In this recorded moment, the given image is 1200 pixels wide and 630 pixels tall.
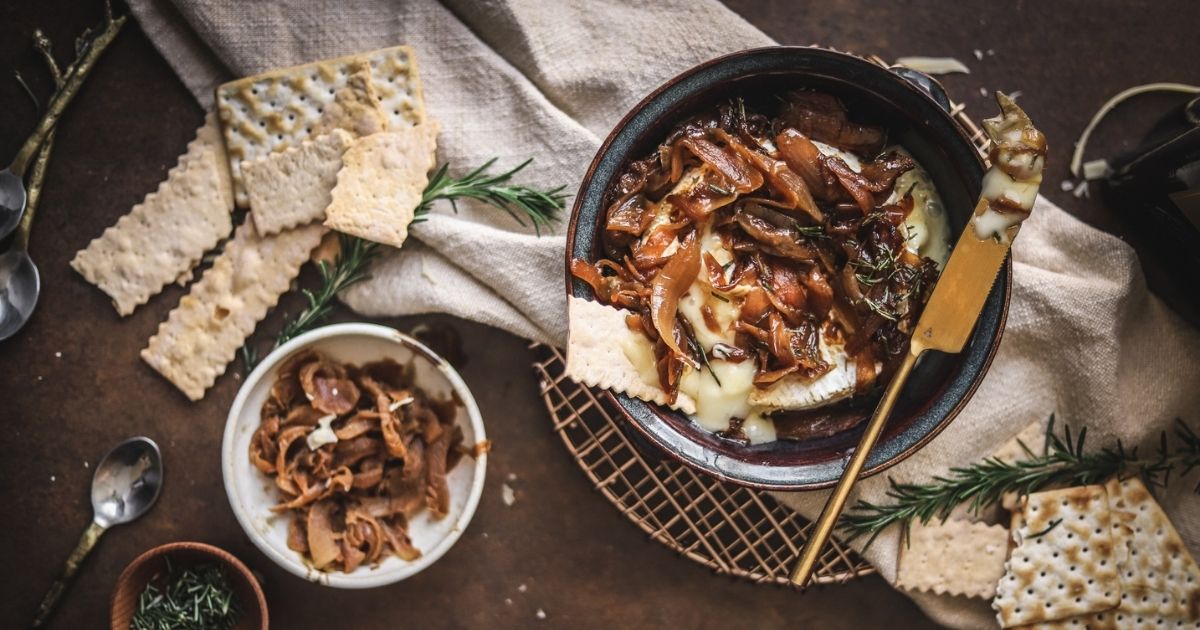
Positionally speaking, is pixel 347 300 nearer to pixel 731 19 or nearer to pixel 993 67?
pixel 731 19

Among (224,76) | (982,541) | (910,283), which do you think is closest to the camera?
(910,283)

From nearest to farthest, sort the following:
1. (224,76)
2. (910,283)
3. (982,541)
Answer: (910,283)
(982,541)
(224,76)

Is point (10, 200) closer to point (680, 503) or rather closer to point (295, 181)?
point (295, 181)

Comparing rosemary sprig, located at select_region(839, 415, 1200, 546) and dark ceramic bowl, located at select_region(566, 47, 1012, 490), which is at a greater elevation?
dark ceramic bowl, located at select_region(566, 47, 1012, 490)

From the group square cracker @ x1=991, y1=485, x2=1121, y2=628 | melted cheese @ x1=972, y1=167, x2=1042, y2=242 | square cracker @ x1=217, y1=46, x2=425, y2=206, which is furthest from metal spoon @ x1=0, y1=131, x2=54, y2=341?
square cracker @ x1=991, y1=485, x2=1121, y2=628

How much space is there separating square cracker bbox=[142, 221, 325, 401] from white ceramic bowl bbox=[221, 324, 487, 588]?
12.0 inches

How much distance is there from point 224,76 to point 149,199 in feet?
A: 1.85

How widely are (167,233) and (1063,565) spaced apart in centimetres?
360

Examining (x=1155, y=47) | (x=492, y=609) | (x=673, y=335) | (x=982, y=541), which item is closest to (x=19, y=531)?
(x=492, y=609)

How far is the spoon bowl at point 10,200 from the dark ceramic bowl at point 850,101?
228 cm

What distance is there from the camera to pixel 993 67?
3.38 metres

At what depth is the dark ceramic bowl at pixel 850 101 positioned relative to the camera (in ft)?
8.59

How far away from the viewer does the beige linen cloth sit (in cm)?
311

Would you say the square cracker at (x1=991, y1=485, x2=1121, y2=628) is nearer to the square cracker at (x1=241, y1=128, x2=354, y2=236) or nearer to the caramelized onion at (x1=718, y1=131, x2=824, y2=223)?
the caramelized onion at (x1=718, y1=131, x2=824, y2=223)
